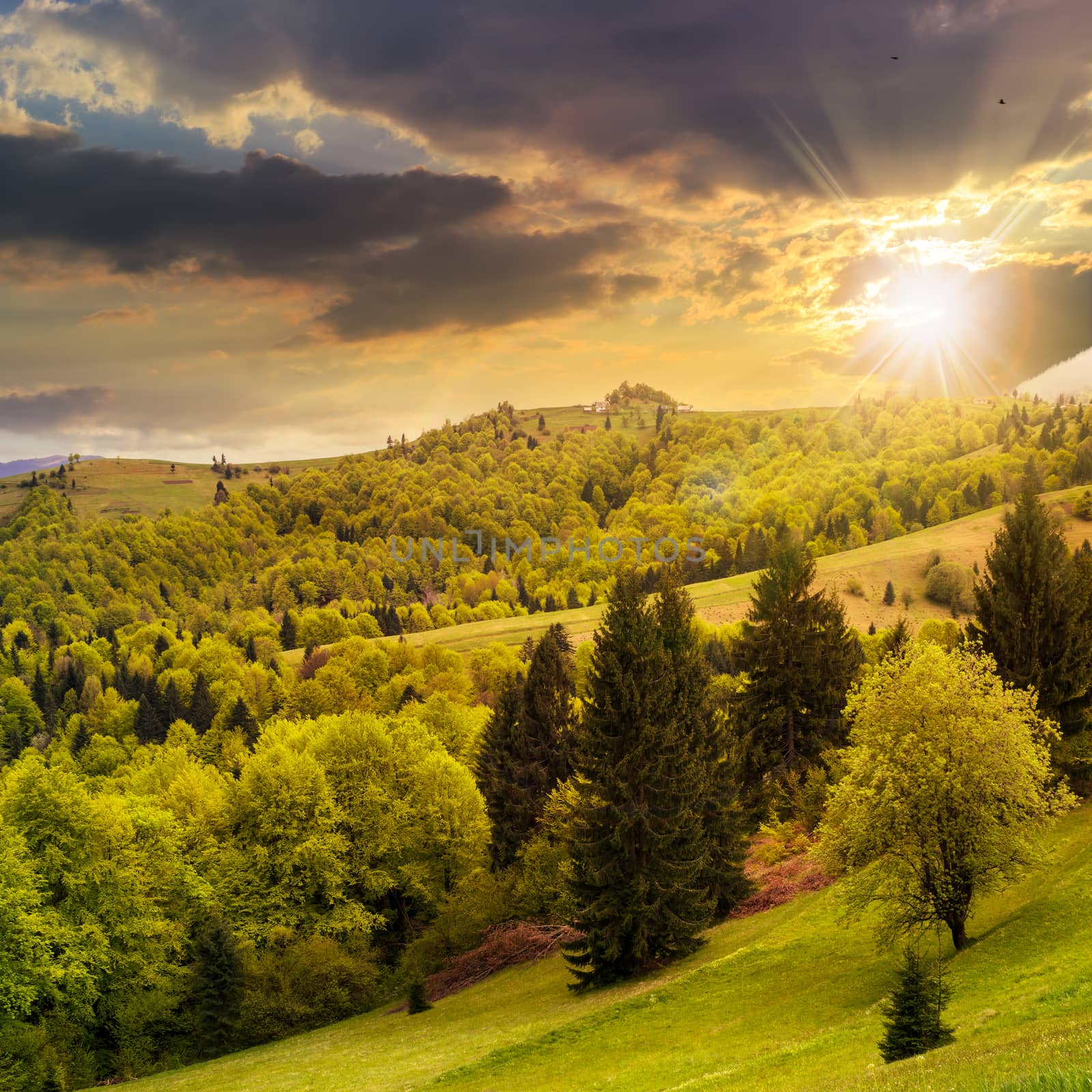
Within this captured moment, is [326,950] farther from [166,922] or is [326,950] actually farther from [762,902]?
[762,902]

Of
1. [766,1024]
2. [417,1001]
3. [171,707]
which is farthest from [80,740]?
[766,1024]

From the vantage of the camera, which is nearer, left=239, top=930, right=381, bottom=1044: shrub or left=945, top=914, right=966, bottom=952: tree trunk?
left=945, top=914, right=966, bottom=952: tree trunk

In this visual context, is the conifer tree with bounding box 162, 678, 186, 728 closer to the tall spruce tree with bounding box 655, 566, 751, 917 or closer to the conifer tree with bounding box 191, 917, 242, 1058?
the conifer tree with bounding box 191, 917, 242, 1058

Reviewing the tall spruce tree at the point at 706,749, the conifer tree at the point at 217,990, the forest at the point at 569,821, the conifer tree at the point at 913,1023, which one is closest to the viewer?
the conifer tree at the point at 913,1023

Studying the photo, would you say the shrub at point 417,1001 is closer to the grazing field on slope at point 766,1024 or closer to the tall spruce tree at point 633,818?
the grazing field on slope at point 766,1024

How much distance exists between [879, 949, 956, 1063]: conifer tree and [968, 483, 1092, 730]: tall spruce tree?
2944cm

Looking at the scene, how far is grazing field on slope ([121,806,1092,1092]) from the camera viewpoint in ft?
63.8

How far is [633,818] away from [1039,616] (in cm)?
2417

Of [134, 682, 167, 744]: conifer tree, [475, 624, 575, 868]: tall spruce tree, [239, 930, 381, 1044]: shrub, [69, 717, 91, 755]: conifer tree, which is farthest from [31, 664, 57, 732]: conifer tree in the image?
[475, 624, 575, 868]: tall spruce tree

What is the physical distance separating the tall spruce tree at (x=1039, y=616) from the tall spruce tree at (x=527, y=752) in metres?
29.1

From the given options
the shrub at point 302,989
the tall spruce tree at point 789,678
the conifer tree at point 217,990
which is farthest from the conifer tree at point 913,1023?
the shrub at point 302,989

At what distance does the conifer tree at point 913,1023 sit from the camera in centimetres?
2006

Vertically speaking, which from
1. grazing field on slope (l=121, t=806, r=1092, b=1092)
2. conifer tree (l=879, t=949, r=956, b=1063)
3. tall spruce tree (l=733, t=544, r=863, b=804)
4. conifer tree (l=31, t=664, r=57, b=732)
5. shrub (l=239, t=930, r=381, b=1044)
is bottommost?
shrub (l=239, t=930, r=381, b=1044)

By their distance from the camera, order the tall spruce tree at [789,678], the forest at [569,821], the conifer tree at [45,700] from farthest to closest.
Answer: the conifer tree at [45,700], the tall spruce tree at [789,678], the forest at [569,821]
